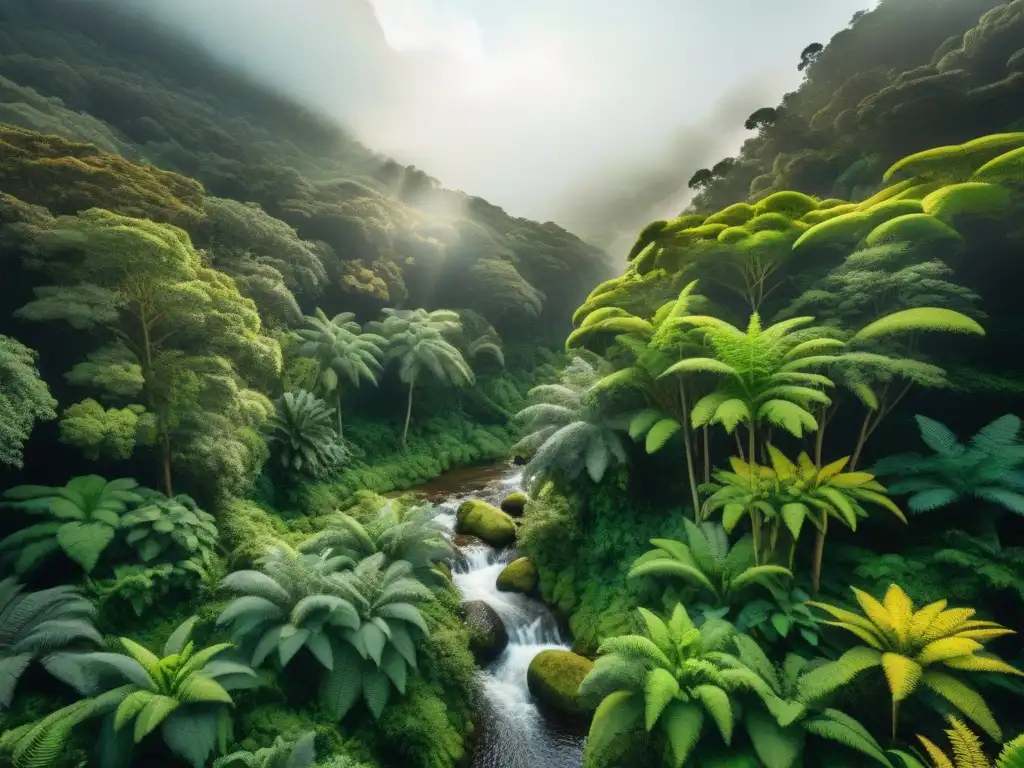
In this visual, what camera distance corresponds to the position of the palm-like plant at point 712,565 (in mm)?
5945

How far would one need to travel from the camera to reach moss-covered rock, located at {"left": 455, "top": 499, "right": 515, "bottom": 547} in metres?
11.0

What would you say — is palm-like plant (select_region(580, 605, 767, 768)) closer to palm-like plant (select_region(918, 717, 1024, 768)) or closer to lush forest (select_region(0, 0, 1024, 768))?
lush forest (select_region(0, 0, 1024, 768))

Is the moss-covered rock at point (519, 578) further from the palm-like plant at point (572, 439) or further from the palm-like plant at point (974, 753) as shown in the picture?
the palm-like plant at point (974, 753)

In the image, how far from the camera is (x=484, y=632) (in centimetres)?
781

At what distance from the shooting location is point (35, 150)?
27.5ft

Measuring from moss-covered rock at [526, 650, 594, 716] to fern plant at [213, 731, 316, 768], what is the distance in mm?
3708

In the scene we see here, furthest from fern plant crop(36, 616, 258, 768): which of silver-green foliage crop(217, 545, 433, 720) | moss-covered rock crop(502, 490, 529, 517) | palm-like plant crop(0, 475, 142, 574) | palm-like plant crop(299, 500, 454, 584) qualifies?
moss-covered rock crop(502, 490, 529, 517)

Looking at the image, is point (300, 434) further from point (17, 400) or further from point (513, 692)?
point (513, 692)

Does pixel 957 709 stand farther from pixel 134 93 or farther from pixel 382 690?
pixel 134 93

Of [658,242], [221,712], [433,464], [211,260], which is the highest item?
[658,242]

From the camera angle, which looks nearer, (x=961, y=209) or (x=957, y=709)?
(x=957, y=709)

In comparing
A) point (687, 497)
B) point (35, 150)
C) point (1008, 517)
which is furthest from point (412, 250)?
point (1008, 517)

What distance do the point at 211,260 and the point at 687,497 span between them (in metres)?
12.7

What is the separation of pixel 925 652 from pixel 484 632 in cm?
574
